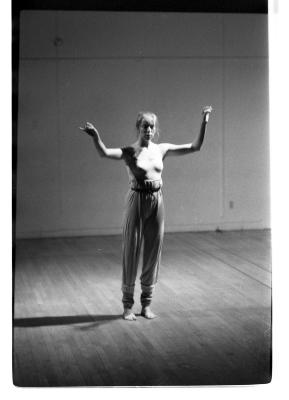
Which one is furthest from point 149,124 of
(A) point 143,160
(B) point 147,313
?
(B) point 147,313

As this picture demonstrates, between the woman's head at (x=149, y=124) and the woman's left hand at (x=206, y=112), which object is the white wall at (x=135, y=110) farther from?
the woman's left hand at (x=206, y=112)

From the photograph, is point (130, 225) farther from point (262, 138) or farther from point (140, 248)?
point (262, 138)

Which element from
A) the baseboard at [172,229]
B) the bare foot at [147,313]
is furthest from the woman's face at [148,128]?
the bare foot at [147,313]

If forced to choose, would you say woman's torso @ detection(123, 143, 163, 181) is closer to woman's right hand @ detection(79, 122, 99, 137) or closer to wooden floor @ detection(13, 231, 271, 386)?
woman's right hand @ detection(79, 122, 99, 137)

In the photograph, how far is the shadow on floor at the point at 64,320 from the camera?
566cm

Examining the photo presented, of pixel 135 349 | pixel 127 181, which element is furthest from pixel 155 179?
pixel 135 349

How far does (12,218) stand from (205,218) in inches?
54.6

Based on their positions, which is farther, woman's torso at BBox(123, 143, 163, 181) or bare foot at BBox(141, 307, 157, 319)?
bare foot at BBox(141, 307, 157, 319)

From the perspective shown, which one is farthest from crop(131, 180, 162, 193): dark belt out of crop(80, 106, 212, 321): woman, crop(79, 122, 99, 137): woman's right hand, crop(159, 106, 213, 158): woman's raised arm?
crop(79, 122, 99, 137): woman's right hand

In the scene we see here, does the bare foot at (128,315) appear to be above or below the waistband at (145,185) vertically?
below

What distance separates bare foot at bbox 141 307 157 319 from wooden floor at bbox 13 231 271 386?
0.11 ft

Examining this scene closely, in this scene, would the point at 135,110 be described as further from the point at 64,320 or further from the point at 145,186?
the point at 64,320

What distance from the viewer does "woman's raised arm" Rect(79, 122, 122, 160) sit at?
538cm

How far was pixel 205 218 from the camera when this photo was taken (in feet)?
20.2
